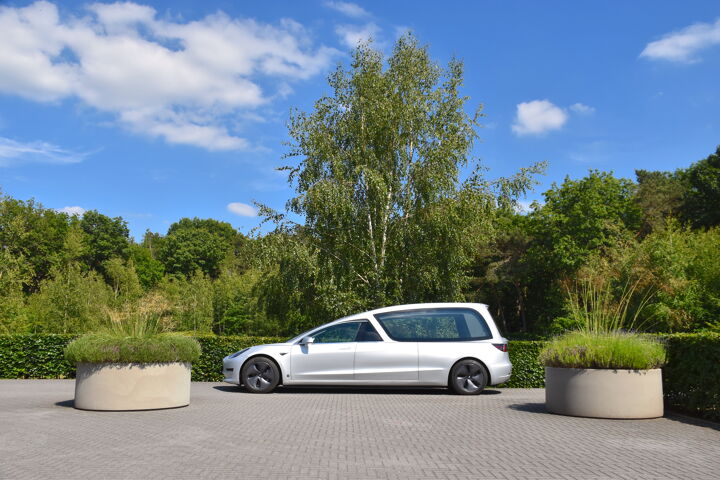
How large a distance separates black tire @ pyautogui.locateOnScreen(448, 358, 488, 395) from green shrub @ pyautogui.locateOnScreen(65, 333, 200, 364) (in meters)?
5.44

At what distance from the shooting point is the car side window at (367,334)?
13.1 m

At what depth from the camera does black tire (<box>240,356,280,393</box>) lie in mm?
12969

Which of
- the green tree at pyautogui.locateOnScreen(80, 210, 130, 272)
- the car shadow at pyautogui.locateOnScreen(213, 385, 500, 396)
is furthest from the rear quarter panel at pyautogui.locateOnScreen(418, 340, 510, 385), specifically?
the green tree at pyautogui.locateOnScreen(80, 210, 130, 272)

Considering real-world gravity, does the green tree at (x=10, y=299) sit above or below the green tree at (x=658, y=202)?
below

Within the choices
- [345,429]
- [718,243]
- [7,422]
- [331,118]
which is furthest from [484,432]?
[718,243]

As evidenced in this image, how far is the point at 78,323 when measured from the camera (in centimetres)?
3145

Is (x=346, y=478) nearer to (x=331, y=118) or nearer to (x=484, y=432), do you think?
(x=484, y=432)

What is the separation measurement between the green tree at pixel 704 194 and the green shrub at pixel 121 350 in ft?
143

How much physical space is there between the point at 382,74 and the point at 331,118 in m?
2.60

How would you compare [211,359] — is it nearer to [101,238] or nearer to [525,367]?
[525,367]

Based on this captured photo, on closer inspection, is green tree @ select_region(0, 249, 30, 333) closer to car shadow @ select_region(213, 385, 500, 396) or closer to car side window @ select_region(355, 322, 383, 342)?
car shadow @ select_region(213, 385, 500, 396)

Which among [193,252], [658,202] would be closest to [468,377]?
[658,202]

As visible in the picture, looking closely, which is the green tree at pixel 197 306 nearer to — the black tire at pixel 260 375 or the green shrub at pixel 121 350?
the black tire at pixel 260 375

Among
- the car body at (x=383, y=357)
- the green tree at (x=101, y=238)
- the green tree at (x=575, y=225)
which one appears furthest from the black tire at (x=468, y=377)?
the green tree at (x=101, y=238)
